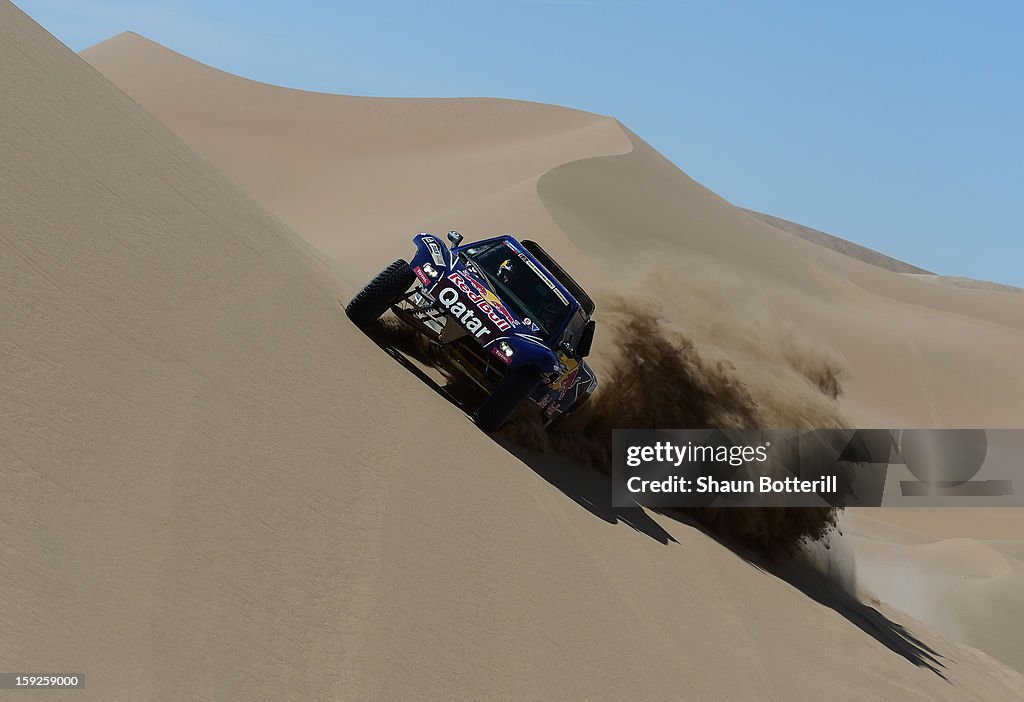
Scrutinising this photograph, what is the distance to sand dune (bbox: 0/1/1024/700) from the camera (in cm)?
441

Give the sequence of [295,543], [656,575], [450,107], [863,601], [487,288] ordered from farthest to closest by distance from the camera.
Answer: [450,107]
[863,601]
[487,288]
[656,575]
[295,543]

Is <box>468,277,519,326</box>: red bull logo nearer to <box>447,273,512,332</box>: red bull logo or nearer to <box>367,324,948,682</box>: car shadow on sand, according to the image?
<box>447,273,512,332</box>: red bull logo

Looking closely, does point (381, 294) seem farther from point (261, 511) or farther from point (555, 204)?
point (555, 204)

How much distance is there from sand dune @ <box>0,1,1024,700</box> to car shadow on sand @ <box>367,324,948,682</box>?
0.26 feet

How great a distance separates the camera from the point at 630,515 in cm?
967

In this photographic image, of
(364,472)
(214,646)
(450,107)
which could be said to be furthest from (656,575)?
(450,107)

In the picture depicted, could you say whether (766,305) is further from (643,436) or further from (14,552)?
(14,552)

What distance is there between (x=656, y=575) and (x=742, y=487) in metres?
3.74

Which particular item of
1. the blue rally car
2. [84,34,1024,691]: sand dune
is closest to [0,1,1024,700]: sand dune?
the blue rally car

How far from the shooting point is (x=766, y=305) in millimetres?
13336

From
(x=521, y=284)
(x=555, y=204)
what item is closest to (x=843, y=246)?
(x=555, y=204)

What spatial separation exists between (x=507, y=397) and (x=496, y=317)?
71cm

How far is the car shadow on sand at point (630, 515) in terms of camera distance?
9.33m

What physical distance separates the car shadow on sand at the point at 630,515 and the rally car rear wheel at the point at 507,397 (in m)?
0.22
